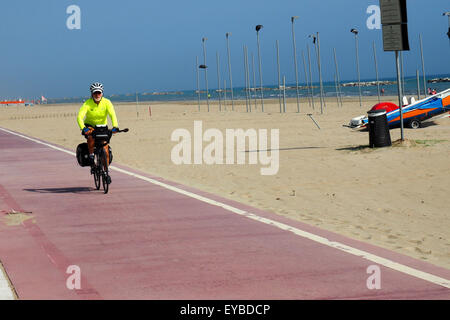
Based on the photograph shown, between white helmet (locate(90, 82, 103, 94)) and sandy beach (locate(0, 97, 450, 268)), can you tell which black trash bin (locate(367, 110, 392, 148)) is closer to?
sandy beach (locate(0, 97, 450, 268))

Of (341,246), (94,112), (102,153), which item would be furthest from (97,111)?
(341,246)

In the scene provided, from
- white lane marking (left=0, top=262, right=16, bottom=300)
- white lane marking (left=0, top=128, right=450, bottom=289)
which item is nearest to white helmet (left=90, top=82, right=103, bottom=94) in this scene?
white lane marking (left=0, top=128, right=450, bottom=289)

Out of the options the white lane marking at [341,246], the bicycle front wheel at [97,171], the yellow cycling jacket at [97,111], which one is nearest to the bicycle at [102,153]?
the bicycle front wheel at [97,171]

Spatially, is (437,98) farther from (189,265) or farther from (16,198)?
(189,265)

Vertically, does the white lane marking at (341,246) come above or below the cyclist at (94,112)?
below

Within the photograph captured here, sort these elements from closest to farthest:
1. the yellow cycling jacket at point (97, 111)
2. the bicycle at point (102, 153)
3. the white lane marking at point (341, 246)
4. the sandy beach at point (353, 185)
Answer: the white lane marking at point (341, 246), the sandy beach at point (353, 185), the bicycle at point (102, 153), the yellow cycling jacket at point (97, 111)

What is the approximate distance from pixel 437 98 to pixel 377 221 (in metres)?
19.5

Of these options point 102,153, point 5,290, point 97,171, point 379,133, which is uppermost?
point 102,153

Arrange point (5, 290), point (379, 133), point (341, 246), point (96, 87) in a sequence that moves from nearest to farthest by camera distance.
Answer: point (5, 290) → point (341, 246) → point (96, 87) → point (379, 133)

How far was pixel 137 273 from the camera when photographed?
705 centimetres

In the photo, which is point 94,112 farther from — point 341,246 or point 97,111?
point 341,246

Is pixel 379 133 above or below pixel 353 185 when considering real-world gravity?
above

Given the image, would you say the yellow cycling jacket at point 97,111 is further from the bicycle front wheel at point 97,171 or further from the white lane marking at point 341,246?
the white lane marking at point 341,246

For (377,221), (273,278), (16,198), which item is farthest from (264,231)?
(16,198)
